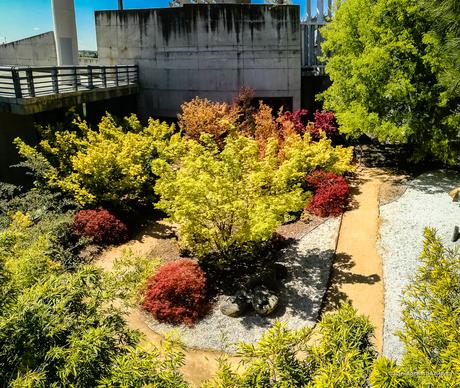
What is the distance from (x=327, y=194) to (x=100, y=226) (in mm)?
7201

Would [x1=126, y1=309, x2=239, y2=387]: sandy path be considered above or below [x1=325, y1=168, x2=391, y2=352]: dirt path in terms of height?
below

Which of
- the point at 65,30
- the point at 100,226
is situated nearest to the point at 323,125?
the point at 100,226

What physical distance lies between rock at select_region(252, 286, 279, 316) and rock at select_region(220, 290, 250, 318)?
187 millimetres

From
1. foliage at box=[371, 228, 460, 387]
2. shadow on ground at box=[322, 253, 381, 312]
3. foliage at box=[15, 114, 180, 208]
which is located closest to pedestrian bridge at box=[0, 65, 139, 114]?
foliage at box=[15, 114, 180, 208]

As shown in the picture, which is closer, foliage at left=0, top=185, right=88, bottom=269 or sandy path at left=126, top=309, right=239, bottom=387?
sandy path at left=126, top=309, right=239, bottom=387

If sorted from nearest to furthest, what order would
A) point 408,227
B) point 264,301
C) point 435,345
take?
1. point 435,345
2. point 264,301
3. point 408,227

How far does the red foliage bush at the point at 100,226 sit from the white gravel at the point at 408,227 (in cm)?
752

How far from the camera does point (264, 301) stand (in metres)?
8.84

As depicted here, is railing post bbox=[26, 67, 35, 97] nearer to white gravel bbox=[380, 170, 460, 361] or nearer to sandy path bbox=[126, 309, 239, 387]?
sandy path bbox=[126, 309, 239, 387]

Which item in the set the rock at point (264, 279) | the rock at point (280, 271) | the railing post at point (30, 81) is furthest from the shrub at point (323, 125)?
the railing post at point (30, 81)

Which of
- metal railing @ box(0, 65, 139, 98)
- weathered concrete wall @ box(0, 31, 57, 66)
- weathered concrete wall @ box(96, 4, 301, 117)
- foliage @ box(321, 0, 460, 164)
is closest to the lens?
metal railing @ box(0, 65, 139, 98)

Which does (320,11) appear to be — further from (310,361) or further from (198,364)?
(310,361)

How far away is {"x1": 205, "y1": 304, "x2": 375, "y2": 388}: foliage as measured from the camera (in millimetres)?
3859

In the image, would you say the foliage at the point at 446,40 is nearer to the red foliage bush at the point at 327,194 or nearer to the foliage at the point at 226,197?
the red foliage bush at the point at 327,194
